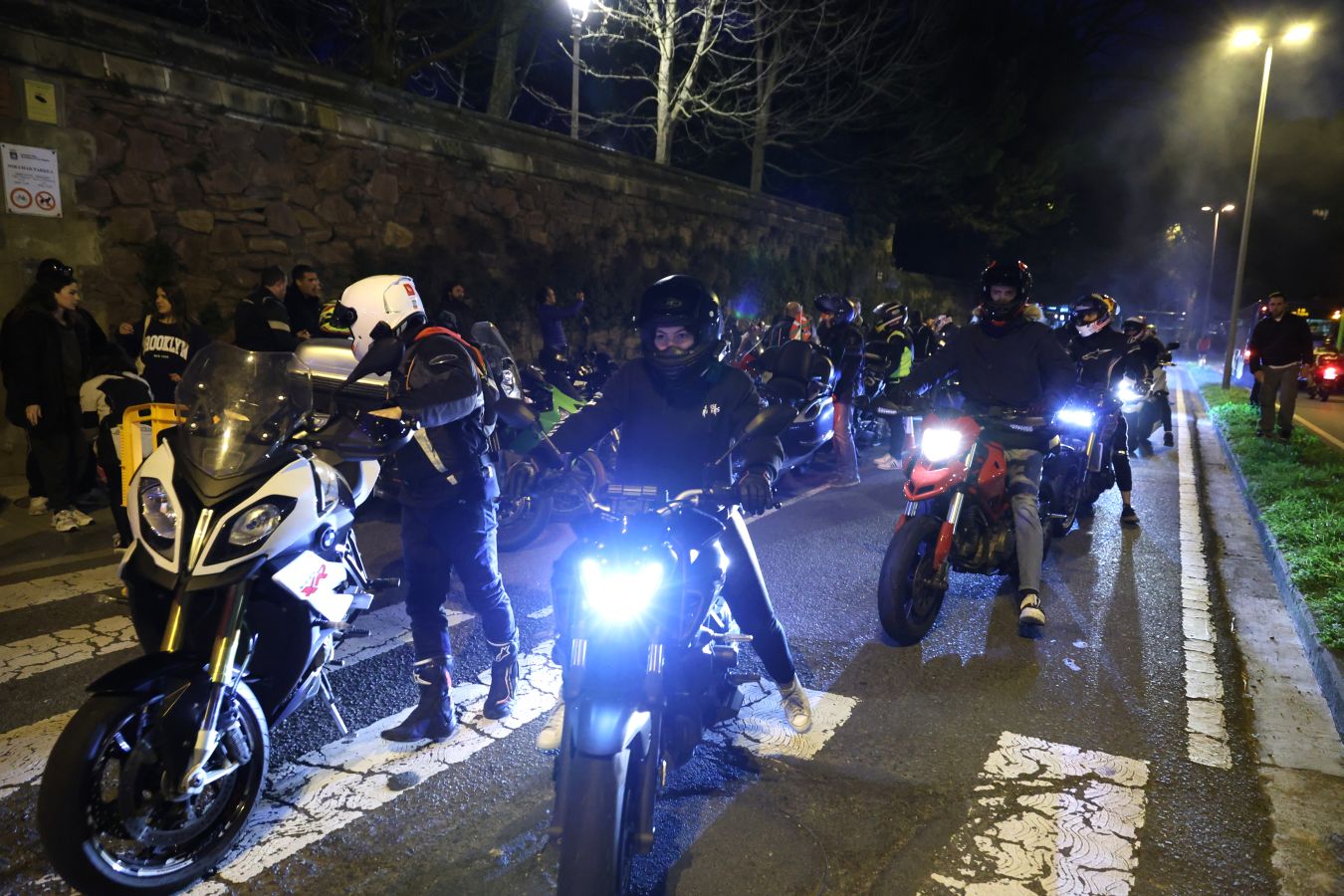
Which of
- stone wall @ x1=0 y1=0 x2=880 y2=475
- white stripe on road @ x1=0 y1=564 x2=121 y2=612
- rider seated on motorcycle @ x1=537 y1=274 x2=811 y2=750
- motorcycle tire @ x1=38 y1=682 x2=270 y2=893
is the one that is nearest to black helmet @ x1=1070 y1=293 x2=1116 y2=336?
rider seated on motorcycle @ x1=537 y1=274 x2=811 y2=750

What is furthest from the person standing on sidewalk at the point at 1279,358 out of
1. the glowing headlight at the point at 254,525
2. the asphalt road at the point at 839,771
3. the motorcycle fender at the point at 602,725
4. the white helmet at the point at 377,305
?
the glowing headlight at the point at 254,525

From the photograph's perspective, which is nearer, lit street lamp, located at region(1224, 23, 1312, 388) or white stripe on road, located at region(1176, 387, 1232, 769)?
white stripe on road, located at region(1176, 387, 1232, 769)

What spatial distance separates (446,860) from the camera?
9.46 ft

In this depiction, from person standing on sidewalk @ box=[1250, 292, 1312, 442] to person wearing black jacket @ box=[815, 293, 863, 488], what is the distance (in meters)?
6.91

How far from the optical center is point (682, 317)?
295 cm

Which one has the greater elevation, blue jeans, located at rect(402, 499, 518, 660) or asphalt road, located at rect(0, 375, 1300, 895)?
blue jeans, located at rect(402, 499, 518, 660)

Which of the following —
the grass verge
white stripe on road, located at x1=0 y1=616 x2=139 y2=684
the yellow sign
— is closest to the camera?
white stripe on road, located at x1=0 y1=616 x2=139 y2=684

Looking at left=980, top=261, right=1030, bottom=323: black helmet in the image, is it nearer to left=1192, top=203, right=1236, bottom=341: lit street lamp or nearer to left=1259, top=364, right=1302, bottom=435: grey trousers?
left=1259, top=364, right=1302, bottom=435: grey trousers

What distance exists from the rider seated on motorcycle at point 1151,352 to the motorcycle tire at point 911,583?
4.83 m

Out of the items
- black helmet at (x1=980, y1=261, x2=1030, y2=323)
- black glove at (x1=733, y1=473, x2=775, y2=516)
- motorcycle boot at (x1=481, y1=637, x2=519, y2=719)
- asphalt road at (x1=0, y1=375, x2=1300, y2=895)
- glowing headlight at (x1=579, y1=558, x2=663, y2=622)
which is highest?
black helmet at (x1=980, y1=261, x2=1030, y2=323)

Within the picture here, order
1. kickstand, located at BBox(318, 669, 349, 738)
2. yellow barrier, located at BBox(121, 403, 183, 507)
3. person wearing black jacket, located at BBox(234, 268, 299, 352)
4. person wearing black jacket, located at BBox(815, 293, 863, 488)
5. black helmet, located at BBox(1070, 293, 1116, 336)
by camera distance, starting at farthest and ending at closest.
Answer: person wearing black jacket, located at BBox(815, 293, 863, 488)
person wearing black jacket, located at BBox(234, 268, 299, 352)
black helmet, located at BBox(1070, 293, 1116, 336)
yellow barrier, located at BBox(121, 403, 183, 507)
kickstand, located at BBox(318, 669, 349, 738)

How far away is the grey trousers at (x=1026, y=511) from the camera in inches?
206

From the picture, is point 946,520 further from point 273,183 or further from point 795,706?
point 273,183

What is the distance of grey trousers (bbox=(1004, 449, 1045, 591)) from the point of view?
206 inches
